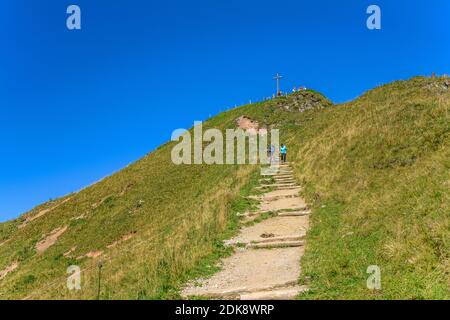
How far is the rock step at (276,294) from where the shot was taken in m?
8.53

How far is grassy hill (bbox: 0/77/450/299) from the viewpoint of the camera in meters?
8.99

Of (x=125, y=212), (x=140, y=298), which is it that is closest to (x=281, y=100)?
(x=125, y=212)

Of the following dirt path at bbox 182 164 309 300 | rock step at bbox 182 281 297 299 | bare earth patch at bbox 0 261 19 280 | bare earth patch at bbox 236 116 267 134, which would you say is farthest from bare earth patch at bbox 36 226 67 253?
bare earth patch at bbox 236 116 267 134

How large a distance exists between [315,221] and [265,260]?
356cm

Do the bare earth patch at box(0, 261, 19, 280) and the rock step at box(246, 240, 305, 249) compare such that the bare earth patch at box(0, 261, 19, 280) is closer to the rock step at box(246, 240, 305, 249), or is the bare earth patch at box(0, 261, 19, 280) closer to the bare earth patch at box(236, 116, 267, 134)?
the rock step at box(246, 240, 305, 249)

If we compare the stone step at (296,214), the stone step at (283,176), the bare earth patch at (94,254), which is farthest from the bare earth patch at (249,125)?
the stone step at (296,214)

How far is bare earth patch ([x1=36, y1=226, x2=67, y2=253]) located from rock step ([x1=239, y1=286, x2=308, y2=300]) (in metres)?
23.4

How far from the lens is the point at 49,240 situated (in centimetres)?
2938

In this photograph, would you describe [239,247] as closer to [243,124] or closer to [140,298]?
[140,298]

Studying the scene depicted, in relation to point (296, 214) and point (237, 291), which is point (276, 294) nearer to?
point (237, 291)

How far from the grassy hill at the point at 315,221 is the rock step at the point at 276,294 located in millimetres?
324

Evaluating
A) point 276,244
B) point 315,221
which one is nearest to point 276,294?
point 276,244

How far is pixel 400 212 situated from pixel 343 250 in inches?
82.5
